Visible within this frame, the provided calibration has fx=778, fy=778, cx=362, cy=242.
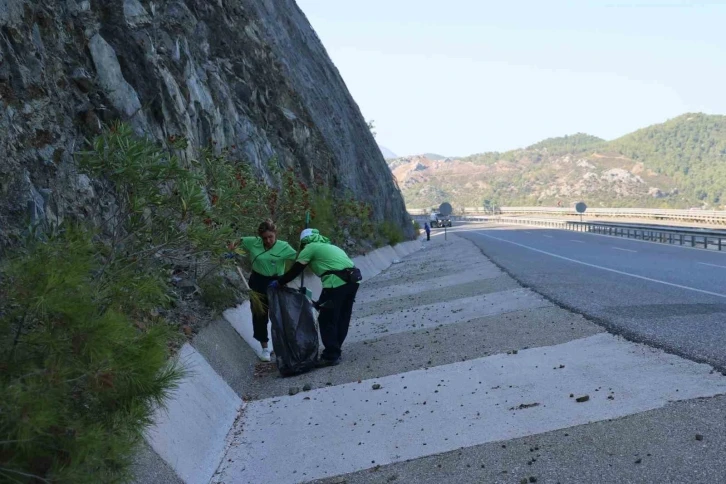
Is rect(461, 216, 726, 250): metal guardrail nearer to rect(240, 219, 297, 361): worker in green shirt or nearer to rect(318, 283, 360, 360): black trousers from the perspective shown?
rect(318, 283, 360, 360): black trousers

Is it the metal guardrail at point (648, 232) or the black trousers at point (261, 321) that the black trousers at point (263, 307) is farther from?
the metal guardrail at point (648, 232)

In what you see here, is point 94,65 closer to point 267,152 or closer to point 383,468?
point 383,468

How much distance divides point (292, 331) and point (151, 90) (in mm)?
5425

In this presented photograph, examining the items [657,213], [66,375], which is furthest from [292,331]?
[657,213]

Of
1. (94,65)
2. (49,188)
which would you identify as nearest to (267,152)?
(94,65)

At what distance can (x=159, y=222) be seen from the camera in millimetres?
6109

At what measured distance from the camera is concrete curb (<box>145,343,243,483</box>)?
545cm

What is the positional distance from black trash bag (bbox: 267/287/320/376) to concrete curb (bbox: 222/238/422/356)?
0.98 m

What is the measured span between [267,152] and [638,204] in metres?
134

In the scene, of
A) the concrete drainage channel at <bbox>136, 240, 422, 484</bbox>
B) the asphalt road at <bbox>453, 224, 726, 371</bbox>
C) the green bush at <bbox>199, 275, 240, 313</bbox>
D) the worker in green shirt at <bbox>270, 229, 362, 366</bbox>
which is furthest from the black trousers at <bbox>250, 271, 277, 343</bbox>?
the asphalt road at <bbox>453, 224, 726, 371</bbox>

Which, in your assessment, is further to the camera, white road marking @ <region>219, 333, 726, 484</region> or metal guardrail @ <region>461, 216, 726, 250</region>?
metal guardrail @ <region>461, 216, 726, 250</region>

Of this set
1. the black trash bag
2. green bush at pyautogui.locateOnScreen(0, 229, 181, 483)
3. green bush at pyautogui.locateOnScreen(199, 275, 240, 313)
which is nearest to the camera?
green bush at pyautogui.locateOnScreen(0, 229, 181, 483)

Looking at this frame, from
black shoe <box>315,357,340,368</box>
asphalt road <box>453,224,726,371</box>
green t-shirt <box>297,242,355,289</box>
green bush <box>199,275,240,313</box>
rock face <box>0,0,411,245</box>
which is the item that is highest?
rock face <box>0,0,411,245</box>

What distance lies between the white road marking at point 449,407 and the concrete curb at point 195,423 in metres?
0.15
